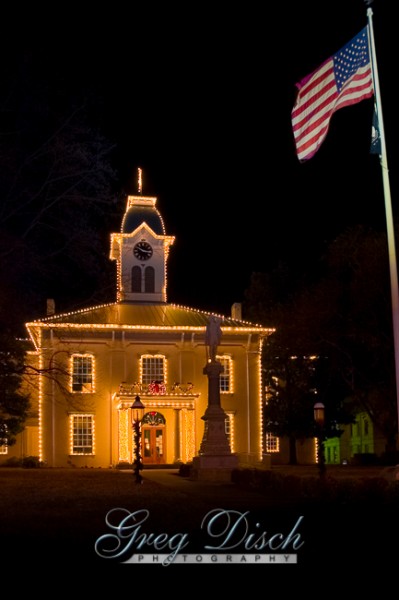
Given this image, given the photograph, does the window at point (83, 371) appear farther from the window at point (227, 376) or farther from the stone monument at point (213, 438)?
the stone monument at point (213, 438)

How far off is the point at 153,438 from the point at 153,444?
31cm

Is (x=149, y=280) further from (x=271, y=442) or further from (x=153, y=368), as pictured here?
(x=271, y=442)

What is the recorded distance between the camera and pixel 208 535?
12469 mm

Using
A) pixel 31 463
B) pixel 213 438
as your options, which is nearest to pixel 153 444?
pixel 31 463

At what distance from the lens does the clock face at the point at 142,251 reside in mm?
49031

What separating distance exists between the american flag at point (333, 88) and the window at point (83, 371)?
26726mm

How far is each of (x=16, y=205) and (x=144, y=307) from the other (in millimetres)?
25742

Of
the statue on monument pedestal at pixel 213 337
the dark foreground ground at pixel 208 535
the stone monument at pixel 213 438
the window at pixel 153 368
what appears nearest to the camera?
the dark foreground ground at pixel 208 535

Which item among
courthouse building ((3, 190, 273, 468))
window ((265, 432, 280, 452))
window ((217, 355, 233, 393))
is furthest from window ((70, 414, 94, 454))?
window ((265, 432, 280, 452))

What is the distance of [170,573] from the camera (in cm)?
981

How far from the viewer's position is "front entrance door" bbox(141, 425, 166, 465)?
4369cm

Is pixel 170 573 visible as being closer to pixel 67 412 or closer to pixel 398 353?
pixel 398 353

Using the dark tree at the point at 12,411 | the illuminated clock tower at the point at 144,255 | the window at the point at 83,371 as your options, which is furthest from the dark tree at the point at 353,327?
the dark tree at the point at 12,411

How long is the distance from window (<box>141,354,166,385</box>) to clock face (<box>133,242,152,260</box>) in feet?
23.1
